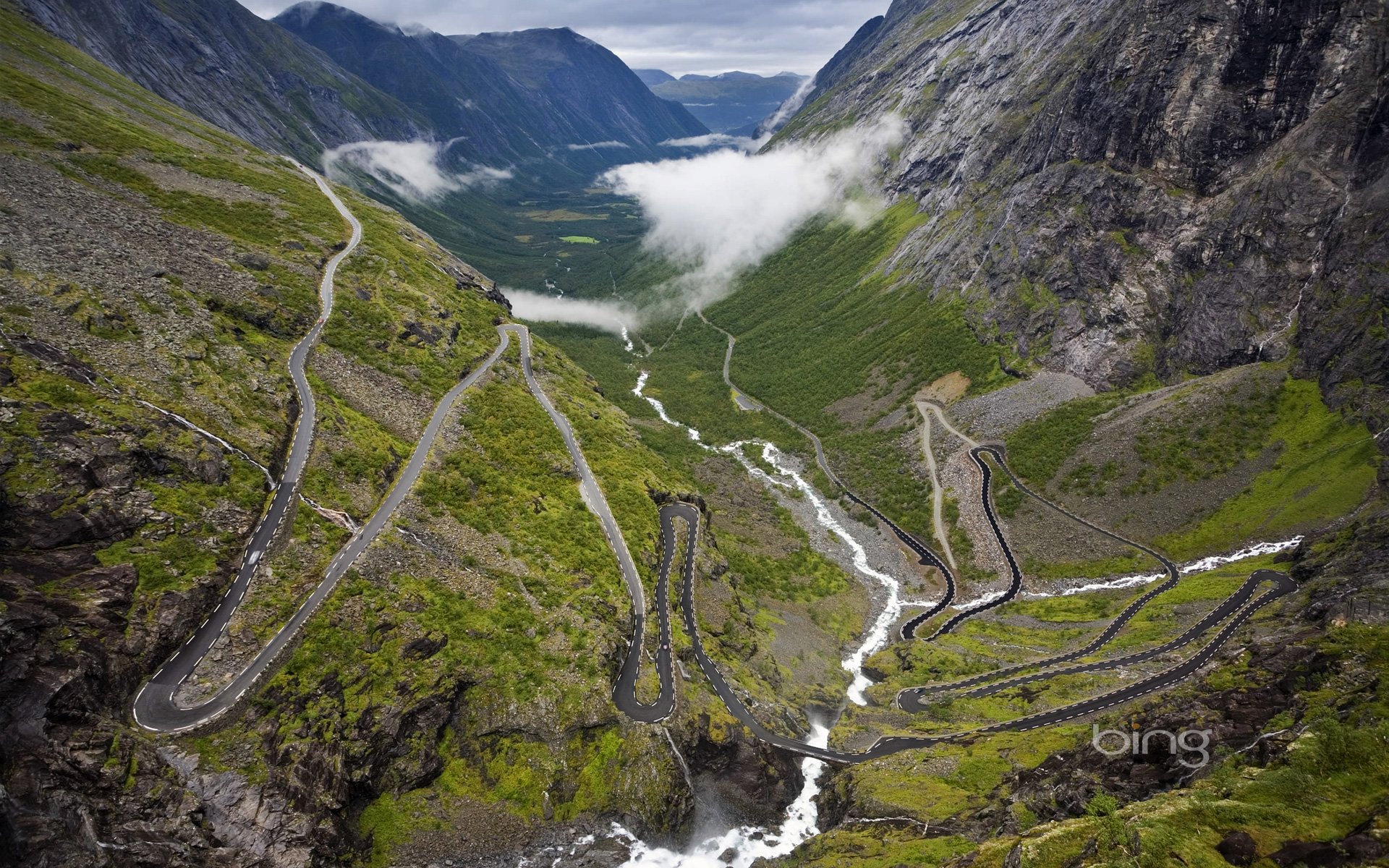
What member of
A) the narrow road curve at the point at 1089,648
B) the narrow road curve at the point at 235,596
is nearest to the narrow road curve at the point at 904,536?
the narrow road curve at the point at 1089,648

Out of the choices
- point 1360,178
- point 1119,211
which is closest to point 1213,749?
point 1360,178

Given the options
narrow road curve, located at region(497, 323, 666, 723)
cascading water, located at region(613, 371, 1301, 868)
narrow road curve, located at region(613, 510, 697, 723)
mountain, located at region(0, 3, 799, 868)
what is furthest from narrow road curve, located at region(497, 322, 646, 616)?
cascading water, located at region(613, 371, 1301, 868)

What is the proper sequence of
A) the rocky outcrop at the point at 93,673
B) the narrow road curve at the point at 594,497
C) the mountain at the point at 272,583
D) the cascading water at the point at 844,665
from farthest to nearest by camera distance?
the narrow road curve at the point at 594,497
the cascading water at the point at 844,665
the mountain at the point at 272,583
the rocky outcrop at the point at 93,673

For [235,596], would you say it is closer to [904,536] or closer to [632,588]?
[632,588]

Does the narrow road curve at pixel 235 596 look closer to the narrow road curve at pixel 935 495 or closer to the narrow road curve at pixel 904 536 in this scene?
the narrow road curve at pixel 904 536

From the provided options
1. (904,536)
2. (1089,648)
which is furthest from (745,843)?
(904,536)

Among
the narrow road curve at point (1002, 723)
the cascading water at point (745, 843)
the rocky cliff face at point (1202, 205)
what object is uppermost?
the rocky cliff face at point (1202, 205)
